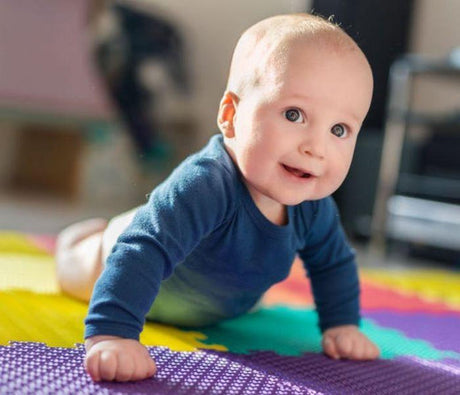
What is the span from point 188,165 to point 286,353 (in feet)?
0.77

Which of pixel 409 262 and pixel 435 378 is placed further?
pixel 409 262

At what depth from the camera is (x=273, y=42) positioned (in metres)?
0.62

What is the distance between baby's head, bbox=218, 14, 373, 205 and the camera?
602 millimetres

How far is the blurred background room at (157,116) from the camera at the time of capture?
2.05 metres

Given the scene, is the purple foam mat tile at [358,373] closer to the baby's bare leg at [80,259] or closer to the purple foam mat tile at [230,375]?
the purple foam mat tile at [230,375]

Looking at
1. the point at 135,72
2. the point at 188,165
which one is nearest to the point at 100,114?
the point at 135,72

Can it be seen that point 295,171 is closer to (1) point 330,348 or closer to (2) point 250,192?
(2) point 250,192

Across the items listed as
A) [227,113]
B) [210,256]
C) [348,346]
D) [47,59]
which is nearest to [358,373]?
[348,346]

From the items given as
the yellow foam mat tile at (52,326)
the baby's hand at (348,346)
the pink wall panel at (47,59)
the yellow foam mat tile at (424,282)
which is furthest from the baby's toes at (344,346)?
the pink wall panel at (47,59)

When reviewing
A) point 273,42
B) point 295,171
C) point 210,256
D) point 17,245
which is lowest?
point 17,245

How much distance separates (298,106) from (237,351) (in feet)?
0.87

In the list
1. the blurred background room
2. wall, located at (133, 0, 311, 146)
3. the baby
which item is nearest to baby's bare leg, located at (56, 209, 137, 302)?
the baby

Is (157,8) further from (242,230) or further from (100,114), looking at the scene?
(242,230)

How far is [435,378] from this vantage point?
0.69 metres
